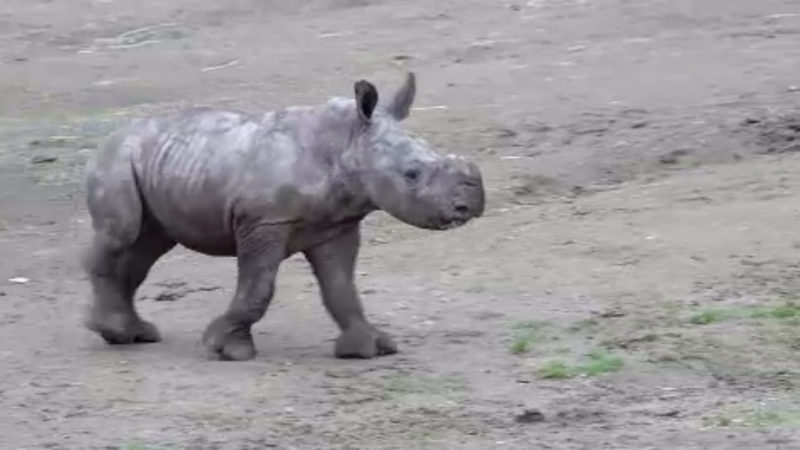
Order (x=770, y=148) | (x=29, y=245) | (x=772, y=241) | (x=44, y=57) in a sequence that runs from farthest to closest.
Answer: (x=44, y=57)
(x=770, y=148)
(x=29, y=245)
(x=772, y=241)

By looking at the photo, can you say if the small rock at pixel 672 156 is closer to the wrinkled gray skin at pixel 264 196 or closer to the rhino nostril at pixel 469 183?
the wrinkled gray skin at pixel 264 196

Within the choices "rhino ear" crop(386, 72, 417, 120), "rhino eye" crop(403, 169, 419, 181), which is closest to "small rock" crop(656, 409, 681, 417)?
"rhino eye" crop(403, 169, 419, 181)

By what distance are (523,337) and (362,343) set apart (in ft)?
2.03

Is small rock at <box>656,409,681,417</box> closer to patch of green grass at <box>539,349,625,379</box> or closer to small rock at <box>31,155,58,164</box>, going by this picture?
patch of green grass at <box>539,349,625,379</box>

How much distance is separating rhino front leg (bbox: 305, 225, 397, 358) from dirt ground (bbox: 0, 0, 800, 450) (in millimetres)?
95

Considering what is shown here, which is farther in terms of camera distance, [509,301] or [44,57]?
[44,57]

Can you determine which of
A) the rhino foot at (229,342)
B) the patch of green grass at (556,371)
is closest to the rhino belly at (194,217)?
the rhino foot at (229,342)

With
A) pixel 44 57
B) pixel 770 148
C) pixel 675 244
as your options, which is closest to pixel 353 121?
pixel 675 244

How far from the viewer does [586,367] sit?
25.3ft

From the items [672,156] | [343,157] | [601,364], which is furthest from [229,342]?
[672,156]

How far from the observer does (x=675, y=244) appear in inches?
392

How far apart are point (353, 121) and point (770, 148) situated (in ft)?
15.3

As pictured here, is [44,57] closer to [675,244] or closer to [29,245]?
[29,245]

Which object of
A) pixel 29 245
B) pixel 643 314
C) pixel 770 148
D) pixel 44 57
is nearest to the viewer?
pixel 643 314
